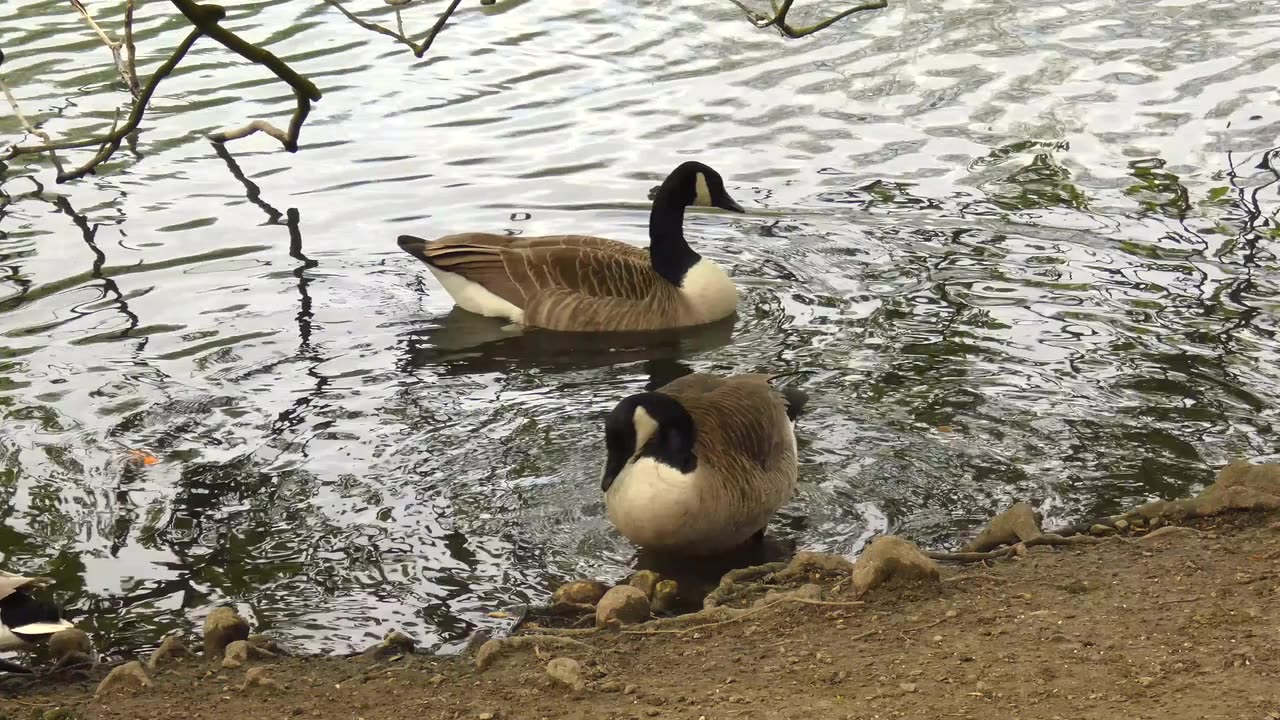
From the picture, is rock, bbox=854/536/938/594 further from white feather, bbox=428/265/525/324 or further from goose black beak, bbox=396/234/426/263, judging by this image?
goose black beak, bbox=396/234/426/263

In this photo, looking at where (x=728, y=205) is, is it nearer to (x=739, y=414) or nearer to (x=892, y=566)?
(x=739, y=414)

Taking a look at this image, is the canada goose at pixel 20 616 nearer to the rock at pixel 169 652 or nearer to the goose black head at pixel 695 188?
the rock at pixel 169 652

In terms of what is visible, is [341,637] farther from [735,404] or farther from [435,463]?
[735,404]

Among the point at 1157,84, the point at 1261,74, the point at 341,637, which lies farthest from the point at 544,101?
the point at 341,637

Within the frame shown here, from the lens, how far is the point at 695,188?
10.9m

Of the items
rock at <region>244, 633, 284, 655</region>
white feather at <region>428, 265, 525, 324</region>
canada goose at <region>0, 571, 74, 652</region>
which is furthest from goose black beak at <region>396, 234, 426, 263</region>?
canada goose at <region>0, 571, 74, 652</region>

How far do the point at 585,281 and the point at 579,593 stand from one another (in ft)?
15.3

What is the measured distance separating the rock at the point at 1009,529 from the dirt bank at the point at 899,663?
199mm

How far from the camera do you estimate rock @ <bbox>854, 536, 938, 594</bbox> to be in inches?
225

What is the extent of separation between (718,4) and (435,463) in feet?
37.4

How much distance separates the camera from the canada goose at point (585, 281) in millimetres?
10516

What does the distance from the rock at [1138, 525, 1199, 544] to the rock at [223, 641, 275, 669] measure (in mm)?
3714

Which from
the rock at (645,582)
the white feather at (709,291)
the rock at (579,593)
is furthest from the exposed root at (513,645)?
the white feather at (709,291)

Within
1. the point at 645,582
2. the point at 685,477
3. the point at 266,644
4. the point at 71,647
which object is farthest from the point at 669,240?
the point at 71,647
